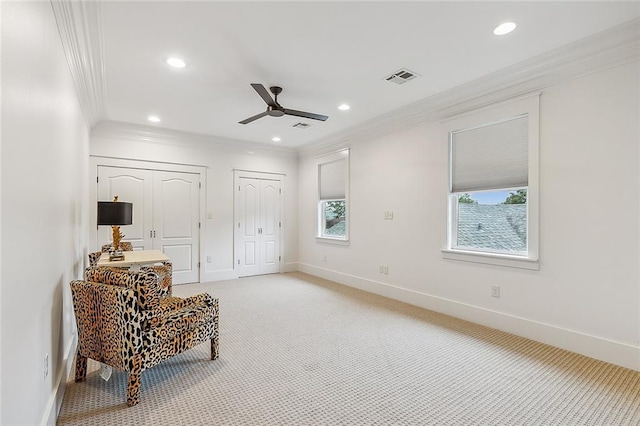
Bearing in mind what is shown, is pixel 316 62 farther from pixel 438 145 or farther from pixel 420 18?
pixel 438 145

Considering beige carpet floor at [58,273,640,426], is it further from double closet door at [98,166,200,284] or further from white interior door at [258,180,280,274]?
white interior door at [258,180,280,274]

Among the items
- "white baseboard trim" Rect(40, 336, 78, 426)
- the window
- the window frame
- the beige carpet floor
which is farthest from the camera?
the window

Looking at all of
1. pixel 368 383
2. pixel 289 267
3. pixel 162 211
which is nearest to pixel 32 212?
pixel 368 383

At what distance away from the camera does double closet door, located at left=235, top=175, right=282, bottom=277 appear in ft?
21.1

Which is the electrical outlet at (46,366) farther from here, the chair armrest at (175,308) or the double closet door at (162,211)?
the double closet door at (162,211)

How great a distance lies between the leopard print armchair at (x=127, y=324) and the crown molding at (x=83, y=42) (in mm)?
1721

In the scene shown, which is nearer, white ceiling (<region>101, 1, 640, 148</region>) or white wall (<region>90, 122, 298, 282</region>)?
white ceiling (<region>101, 1, 640, 148</region>)

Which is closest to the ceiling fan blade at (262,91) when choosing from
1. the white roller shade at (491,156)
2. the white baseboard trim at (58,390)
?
the white roller shade at (491,156)

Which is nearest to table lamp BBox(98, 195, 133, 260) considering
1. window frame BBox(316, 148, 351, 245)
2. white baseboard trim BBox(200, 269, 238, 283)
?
white baseboard trim BBox(200, 269, 238, 283)

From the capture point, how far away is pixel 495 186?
3592 mm

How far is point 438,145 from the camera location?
4.17 m

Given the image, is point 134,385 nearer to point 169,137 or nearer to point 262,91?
point 262,91

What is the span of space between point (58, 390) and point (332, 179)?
4.84 metres

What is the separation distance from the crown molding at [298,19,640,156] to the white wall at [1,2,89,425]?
3754 millimetres
